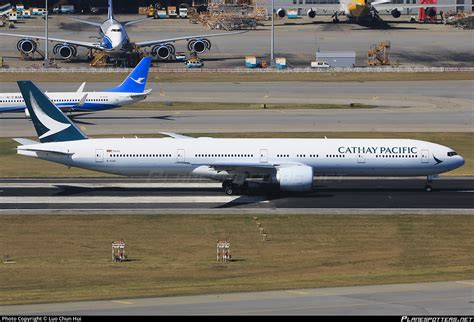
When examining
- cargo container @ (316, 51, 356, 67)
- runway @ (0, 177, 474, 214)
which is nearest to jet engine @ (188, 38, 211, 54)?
cargo container @ (316, 51, 356, 67)

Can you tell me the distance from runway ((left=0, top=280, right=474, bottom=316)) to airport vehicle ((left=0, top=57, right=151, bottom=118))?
64419mm

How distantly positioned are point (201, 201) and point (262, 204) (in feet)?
13.4

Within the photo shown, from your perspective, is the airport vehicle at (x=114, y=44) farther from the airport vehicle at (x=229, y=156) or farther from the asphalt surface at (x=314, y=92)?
the airport vehicle at (x=229, y=156)

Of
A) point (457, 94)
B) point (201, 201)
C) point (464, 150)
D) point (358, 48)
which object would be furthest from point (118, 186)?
point (358, 48)

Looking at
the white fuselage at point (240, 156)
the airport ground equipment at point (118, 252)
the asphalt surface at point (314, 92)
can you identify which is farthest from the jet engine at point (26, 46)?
the airport ground equipment at point (118, 252)

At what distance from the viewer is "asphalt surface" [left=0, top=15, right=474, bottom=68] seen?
153712 millimetres

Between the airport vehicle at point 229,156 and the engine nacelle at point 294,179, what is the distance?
0.09 meters

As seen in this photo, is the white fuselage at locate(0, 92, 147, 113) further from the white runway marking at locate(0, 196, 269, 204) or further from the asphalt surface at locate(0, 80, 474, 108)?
the white runway marking at locate(0, 196, 269, 204)

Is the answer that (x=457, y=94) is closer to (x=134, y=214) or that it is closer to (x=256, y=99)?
(x=256, y=99)

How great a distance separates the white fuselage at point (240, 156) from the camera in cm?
6831

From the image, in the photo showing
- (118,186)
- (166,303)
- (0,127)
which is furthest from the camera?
(0,127)

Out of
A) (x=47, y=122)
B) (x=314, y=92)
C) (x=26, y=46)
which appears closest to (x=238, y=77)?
(x=314, y=92)

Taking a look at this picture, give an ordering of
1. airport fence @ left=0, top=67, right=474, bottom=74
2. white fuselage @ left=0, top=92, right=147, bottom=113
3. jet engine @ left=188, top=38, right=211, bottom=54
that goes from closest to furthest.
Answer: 1. white fuselage @ left=0, top=92, right=147, bottom=113
2. airport fence @ left=0, top=67, right=474, bottom=74
3. jet engine @ left=188, top=38, right=211, bottom=54

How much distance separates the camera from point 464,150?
288 feet
